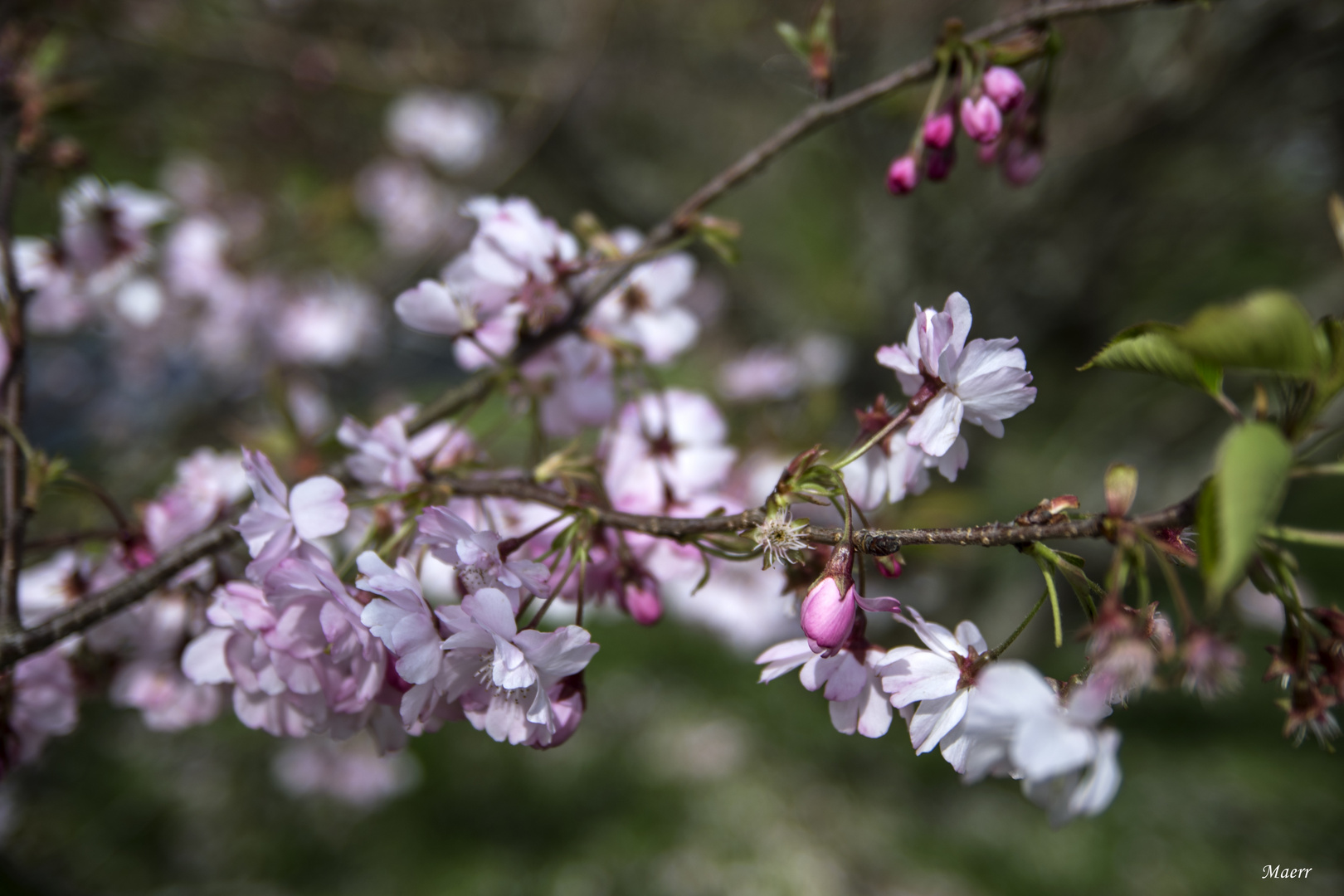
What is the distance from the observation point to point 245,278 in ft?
6.01

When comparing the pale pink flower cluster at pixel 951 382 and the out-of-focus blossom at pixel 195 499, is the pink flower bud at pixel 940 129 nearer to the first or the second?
the pale pink flower cluster at pixel 951 382

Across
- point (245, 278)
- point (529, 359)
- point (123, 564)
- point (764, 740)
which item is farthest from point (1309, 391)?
point (764, 740)

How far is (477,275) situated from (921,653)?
0.49 meters

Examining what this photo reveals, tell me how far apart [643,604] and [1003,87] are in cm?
53

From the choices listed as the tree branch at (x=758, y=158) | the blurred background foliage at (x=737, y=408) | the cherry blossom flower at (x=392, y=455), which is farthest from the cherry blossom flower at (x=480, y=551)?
the blurred background foliage at (x=737, y=408)

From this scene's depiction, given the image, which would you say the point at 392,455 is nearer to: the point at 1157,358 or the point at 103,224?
the point at 1157,358

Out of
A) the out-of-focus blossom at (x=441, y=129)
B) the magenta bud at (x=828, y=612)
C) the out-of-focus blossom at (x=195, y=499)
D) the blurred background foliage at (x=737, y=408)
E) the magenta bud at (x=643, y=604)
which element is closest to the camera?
the magenta bud at (x=828, y=612)

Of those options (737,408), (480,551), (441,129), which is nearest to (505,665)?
(480,551)

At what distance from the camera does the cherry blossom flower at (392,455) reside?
62 cm

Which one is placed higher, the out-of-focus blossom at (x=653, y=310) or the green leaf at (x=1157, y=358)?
the green leaf at (x=1157, y=358)

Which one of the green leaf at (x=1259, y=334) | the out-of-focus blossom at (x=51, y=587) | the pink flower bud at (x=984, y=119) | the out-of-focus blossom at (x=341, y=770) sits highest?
the pink flower bud at (x=984, y=119)

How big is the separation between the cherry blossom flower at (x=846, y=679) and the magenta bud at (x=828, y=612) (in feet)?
0.20

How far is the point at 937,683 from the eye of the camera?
0.50m

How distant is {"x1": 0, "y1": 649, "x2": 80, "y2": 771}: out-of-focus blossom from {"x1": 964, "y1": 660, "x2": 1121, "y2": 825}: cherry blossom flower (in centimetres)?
78
